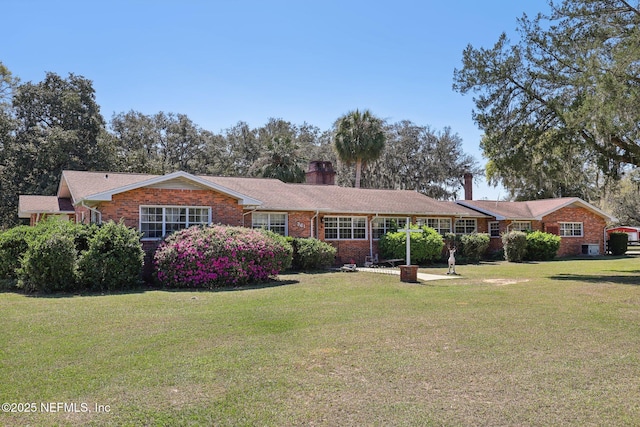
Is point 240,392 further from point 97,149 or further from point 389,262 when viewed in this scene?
point 97,149

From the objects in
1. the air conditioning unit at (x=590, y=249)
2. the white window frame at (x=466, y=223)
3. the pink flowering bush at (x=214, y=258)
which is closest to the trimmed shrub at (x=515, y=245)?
the white window frame at (x=466, y=223)

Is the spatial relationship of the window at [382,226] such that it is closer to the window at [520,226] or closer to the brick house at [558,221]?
the brick house at [558,221]

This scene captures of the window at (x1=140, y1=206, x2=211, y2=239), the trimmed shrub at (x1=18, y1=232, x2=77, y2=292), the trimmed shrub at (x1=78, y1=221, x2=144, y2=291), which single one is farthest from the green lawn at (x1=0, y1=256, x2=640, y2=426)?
the window at (x1=140, y1=206, x2=211, y2=239)

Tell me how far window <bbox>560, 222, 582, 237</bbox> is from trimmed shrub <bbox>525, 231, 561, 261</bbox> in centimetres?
455

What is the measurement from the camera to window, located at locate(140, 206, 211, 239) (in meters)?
17.4

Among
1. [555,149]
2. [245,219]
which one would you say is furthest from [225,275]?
[555,149]

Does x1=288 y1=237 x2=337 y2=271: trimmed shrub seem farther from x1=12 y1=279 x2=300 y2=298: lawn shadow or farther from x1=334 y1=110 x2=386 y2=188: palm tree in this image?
x1=334 y1=110 x2=386 y2=188: palm tree

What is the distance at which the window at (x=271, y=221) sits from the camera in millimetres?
21688

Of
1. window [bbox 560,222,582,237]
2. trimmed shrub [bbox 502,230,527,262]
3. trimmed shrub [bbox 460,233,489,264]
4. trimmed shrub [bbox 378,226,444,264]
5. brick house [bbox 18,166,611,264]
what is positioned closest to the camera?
brick house [bbox 18,166,611,264]

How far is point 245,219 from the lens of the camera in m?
21.3

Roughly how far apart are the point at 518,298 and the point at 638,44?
825 centimetres

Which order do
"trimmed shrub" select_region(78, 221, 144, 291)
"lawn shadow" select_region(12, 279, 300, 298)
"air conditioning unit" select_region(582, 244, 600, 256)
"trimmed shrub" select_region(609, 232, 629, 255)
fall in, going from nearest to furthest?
"lawn shadow" select_region(12, 279, 300, 298)
"trimmed shrub" select_region(78, 221, 144, 291)
"air conditioning unit" select_region(582, 244, 600, 256)
"trimmed shrub" select_region(609, 232, 629, 255)

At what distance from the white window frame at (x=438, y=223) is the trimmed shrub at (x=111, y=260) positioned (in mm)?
16059

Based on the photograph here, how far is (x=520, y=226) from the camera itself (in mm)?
31297
